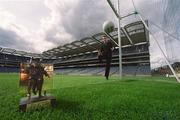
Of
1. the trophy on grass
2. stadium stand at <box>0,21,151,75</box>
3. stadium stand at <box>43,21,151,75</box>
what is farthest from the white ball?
stadium stand at <box>43,21,151,75</box>

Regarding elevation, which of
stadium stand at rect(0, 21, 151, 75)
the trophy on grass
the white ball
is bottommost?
the trophy on grass

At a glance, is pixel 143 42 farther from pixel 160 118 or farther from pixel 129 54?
pixel 160 118

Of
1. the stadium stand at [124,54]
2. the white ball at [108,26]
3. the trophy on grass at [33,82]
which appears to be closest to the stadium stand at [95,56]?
the stadium stand at [124,54]

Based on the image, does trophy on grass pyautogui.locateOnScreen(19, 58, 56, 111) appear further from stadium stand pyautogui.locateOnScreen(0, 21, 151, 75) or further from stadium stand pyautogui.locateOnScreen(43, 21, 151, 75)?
stadium stand pyautogui.locateOnScreen(43, 21, 151, 75)

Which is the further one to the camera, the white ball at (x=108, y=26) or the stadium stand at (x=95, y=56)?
the stadium stand at (x=95, y=56)

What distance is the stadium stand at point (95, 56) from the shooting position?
1537 inches

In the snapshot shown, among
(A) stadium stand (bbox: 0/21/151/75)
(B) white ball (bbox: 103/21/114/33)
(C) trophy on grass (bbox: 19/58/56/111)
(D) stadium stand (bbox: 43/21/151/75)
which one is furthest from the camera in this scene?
(A) stadium stand (bbox: 0/21/151/75)

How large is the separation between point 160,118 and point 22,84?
1915 millimetres

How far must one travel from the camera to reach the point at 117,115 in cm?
220

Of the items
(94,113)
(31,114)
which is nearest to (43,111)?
(31,114)

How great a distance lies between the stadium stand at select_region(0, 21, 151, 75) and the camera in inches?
1537

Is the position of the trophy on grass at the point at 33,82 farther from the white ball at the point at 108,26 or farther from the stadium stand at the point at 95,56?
the stadium stand at the point at 95,56

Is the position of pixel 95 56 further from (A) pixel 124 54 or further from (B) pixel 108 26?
(B) pixel 108 26

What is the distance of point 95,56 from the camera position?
2343 inches
